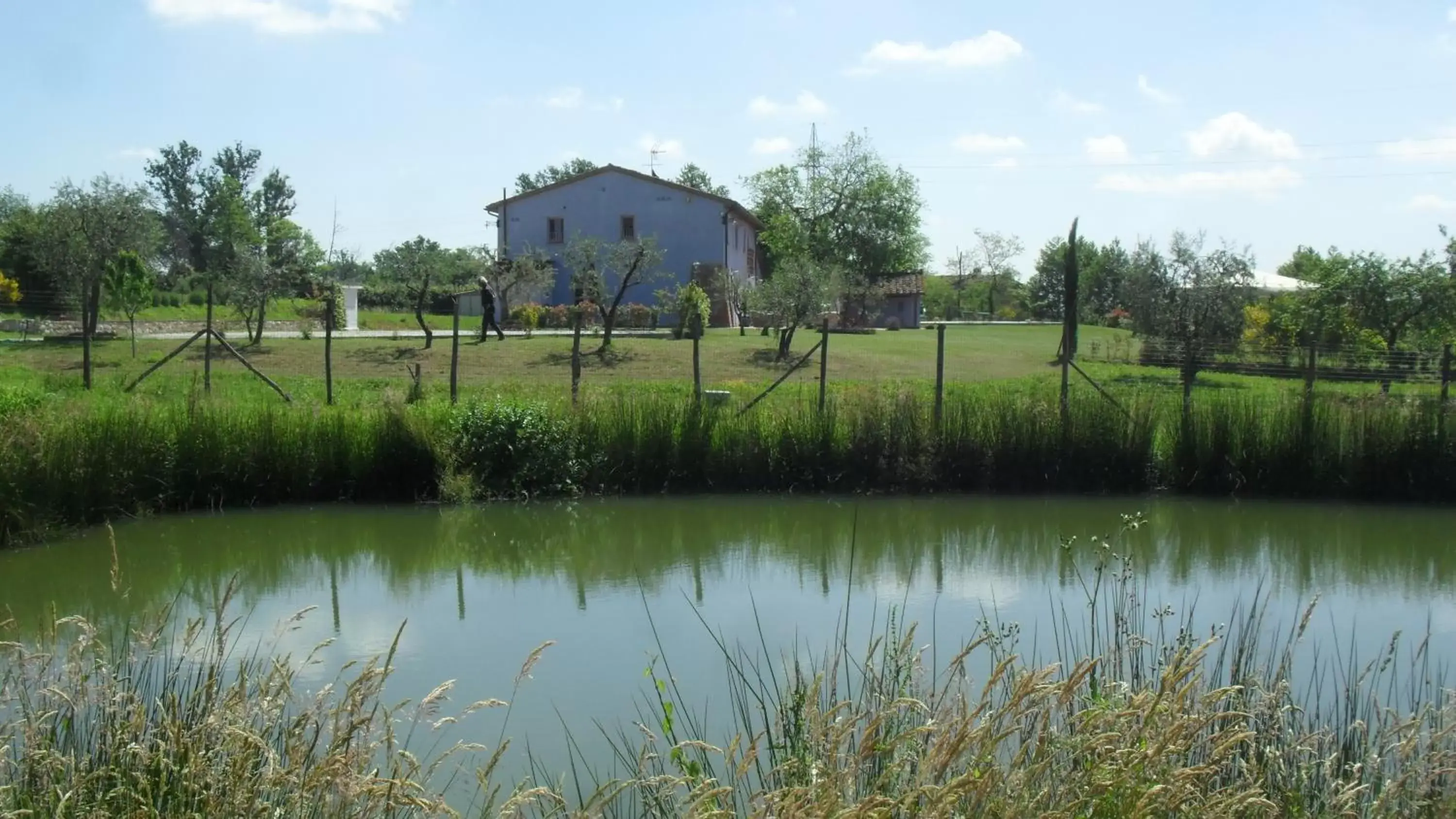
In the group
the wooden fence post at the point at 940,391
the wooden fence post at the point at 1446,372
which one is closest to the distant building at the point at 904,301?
the wooden fence post at the point at 1446,372

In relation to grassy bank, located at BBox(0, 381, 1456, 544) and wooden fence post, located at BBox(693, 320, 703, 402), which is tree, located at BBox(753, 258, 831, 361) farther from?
grassy bank, located at BBox(0, 381, 1456, 544)

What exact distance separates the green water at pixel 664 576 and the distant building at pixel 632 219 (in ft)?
94.5

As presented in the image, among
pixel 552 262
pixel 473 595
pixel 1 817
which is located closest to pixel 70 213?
pixel 552 262

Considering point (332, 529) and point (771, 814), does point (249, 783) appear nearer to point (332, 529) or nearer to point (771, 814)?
point (771, 814)

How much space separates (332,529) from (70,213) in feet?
61.7

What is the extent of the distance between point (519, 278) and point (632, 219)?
39.9 ft

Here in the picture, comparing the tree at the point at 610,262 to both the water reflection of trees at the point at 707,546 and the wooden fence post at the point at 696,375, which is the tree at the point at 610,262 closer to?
the wooden fence post at the point at 696,375

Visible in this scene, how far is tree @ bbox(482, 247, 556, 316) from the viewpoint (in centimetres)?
3036

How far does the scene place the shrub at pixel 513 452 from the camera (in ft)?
44.1

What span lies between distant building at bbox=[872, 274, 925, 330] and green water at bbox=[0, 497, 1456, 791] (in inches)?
1460

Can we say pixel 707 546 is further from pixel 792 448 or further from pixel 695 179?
pixel 695 179

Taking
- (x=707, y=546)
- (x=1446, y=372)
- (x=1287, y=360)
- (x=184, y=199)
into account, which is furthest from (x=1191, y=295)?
(x=184, y=199)

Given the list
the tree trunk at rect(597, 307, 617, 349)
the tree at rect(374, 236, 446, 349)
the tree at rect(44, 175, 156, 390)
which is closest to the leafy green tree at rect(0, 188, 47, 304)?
the tree at rect(44, 175, 156, 390)

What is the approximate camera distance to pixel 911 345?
1321 inches
